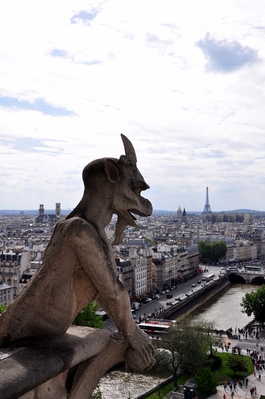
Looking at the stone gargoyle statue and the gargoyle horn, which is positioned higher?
the gargoyle horn

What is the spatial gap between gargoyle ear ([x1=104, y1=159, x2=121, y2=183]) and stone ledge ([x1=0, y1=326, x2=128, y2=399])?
1.58 m

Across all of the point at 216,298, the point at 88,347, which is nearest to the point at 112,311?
the point at 88,347

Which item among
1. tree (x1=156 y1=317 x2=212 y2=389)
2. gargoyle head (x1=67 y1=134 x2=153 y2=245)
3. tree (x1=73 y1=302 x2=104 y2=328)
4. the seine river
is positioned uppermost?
gargoyle head (x1=67 y1=134 x2=153 y2=245)

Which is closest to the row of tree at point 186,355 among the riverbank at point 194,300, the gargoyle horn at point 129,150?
the riverbank at point 194,300

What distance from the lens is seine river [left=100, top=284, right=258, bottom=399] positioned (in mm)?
24500

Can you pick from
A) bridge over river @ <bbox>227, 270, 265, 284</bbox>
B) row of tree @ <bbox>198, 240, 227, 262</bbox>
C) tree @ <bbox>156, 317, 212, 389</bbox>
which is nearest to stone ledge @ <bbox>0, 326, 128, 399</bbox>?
tree @ <bbox>156, 317, 212, 389</bbox>

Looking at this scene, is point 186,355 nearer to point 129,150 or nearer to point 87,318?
point 87,318

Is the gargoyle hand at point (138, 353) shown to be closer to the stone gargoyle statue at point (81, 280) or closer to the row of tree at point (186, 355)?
the stone gargoyle statue at point (81, 280)

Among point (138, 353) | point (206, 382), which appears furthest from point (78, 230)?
point (206, 382)

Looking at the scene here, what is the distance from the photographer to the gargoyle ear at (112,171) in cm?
468

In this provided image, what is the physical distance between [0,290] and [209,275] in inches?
1634

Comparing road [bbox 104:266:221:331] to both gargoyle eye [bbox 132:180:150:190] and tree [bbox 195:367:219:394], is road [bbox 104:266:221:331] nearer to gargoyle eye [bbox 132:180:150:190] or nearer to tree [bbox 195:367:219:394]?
tree [bbox 195:367:219:394]

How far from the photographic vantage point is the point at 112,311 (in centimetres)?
457

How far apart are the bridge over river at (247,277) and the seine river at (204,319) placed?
1697 millimetres
